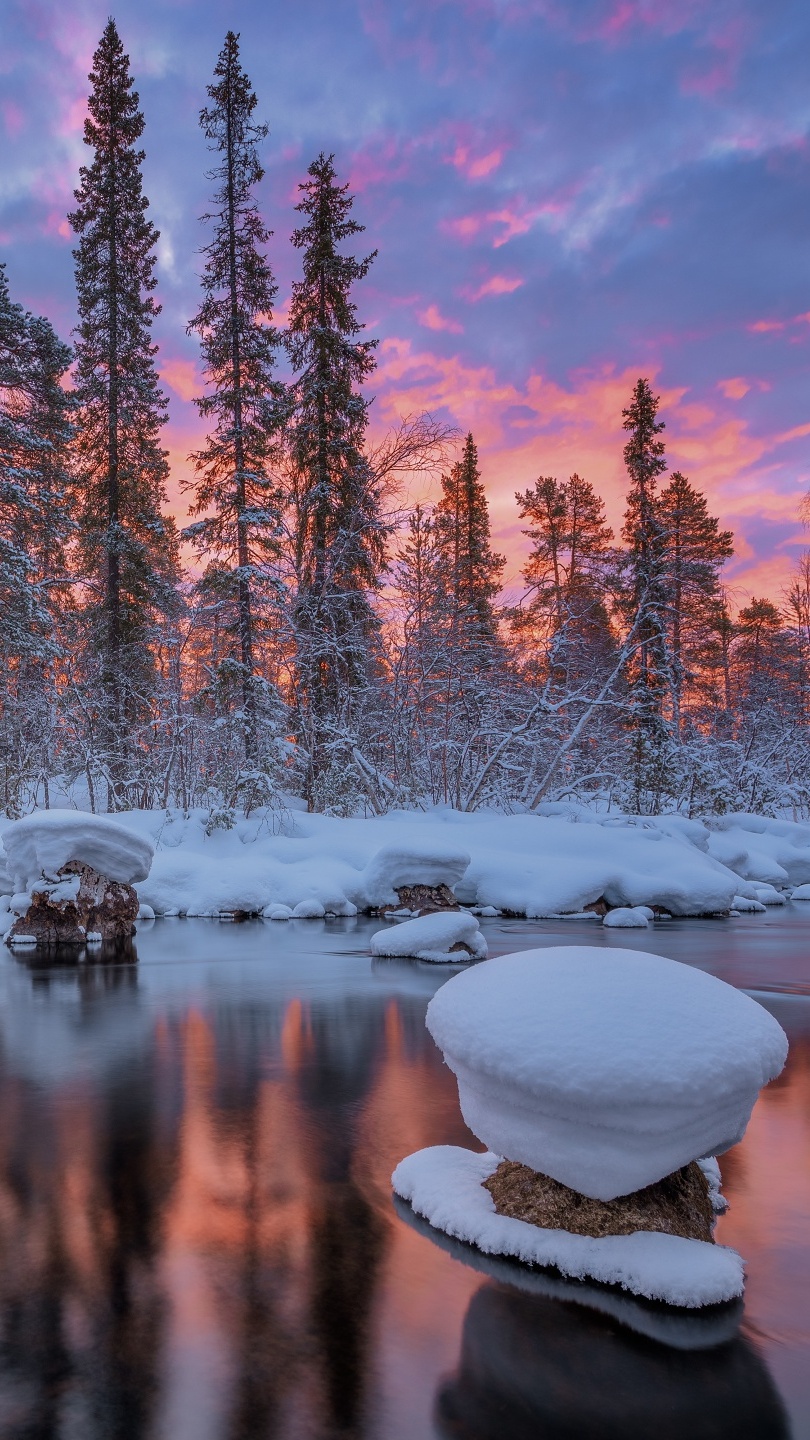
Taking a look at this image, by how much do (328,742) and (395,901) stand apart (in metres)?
7.42

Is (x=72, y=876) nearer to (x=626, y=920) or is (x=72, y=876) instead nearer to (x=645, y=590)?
(x=626, y=920)

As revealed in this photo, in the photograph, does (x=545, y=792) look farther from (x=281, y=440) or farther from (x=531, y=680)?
(x=281, y=440)

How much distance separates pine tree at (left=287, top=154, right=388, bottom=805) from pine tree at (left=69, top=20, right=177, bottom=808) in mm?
3938

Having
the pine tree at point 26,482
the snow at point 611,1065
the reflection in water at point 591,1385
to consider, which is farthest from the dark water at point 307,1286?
the pine tree at point 26,482

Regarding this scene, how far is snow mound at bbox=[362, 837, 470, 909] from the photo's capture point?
13.7 m

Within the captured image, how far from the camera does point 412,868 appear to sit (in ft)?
46.3

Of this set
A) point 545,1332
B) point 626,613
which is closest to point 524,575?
point 626,613

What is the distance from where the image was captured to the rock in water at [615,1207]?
11.0ft

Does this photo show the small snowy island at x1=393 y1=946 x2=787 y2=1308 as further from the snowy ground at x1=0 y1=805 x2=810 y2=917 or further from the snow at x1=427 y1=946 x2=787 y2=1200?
the snowy ground at x1=0 y1=805 x2=810 y2=917

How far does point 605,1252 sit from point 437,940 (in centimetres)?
822

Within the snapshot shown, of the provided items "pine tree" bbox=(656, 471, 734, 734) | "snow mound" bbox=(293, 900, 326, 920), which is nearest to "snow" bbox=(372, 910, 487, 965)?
"snow mound" bbox=(293, 900, 326, 920)

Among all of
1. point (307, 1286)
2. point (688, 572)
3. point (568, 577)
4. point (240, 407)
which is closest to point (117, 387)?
point (240, 407)

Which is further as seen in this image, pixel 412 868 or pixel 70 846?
pixel 412 868

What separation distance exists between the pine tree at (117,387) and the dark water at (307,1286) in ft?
53.8
